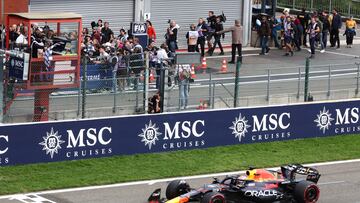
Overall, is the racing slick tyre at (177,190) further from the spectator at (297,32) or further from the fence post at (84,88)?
the spectator at (297,32)

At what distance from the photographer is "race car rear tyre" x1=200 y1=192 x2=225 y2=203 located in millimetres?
20719

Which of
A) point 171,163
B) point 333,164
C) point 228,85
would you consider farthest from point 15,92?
point 333,164

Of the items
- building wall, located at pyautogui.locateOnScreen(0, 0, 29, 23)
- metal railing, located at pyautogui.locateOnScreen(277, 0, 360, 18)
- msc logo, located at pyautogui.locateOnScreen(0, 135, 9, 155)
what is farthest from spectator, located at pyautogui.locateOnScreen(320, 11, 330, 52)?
msc logo, located at pyautogui.locateOnScreen(0, 135, 9, 155)

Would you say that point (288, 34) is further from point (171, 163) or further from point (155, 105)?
point (171, 163)

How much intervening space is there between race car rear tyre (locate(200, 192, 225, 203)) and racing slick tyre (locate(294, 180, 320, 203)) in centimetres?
182

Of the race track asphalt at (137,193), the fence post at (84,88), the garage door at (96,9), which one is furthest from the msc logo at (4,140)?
the garage door at (96,9)

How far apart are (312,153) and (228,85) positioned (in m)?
3.05

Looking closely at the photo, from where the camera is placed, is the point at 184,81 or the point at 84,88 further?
the point at 184,81

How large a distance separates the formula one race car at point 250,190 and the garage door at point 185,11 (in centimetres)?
1935

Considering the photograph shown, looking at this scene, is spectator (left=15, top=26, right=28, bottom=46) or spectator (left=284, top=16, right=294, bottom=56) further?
spectator (left=284, top=16, right=294, bottom=56)

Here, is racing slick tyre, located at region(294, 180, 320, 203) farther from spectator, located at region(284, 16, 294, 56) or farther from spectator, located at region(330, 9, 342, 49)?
spectator, located at region(330, 9, 342, 49)

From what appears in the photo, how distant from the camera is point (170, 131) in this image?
26.3 m

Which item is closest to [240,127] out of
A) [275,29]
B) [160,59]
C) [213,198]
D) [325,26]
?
[160,59]

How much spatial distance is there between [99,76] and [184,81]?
7.83ft
